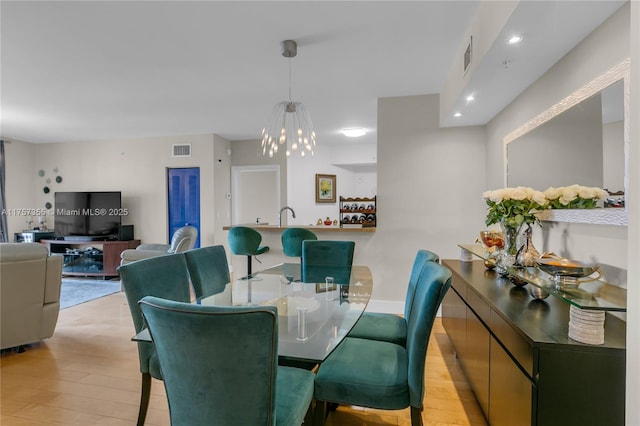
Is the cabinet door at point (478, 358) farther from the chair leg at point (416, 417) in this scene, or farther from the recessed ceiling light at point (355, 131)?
the recessed ceiling light at point (355, 131)

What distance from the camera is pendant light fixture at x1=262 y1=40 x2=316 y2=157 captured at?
267cm

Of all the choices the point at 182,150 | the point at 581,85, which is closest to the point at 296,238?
the point at 581,85

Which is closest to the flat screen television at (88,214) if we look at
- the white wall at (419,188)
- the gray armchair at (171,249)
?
the gray armchair at (171,249)

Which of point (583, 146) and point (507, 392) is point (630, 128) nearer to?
point (583, 146)

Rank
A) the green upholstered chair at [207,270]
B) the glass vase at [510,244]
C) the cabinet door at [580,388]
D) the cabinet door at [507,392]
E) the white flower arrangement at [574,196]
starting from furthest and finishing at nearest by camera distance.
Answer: the green upholstered chair at [207,270]
the glass vase at [510,244]
the white flower arrangement at [574,196]
the cabinet door at [507,392]
the cabinet door at [580,388]

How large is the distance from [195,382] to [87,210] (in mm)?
6398

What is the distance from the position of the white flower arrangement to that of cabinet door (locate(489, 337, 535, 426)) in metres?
0.89

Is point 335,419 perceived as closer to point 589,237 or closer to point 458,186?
point 589,237

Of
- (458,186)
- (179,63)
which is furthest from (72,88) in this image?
(458,186)

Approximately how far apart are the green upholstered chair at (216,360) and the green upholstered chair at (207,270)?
1235 millimetres

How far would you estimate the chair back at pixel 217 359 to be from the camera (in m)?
0.95

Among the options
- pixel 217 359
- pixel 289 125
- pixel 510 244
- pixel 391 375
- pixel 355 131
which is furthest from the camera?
pixel 355 131

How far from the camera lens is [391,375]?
1474mm

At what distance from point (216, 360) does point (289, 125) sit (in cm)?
461
